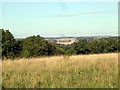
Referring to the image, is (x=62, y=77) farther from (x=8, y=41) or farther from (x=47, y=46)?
(x=47, y=46)

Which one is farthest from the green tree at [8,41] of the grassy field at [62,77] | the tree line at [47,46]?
the grassy field at [62,77]

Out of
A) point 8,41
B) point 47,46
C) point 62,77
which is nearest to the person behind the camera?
point 62,77

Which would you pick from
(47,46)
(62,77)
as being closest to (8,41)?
(47,46)

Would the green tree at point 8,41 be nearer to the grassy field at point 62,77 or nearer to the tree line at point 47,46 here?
the tree line at point 47,46

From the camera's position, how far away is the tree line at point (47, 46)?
103 feet

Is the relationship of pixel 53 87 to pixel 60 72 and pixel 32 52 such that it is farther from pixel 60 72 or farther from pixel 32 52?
pixel 32 52

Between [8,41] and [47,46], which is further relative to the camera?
[47,46]

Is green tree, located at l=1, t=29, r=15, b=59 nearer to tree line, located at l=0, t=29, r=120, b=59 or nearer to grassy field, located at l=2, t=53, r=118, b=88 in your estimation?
tree line, located at l=0, t=29, r=120, b=59

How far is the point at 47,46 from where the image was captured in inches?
1438

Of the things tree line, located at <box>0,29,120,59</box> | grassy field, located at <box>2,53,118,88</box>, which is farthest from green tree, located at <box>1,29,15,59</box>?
grassy field, located at <box>2,53,118,88</box>

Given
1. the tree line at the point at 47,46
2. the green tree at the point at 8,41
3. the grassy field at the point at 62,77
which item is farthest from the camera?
the tree line at the point at 47,46

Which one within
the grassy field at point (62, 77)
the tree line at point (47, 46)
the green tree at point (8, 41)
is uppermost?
the grassy field at point (62, 77)

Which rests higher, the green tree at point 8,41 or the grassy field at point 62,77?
the grassy field at point 62,77

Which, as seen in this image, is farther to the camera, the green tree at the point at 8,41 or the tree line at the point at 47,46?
the tree line at the point at 47,46
